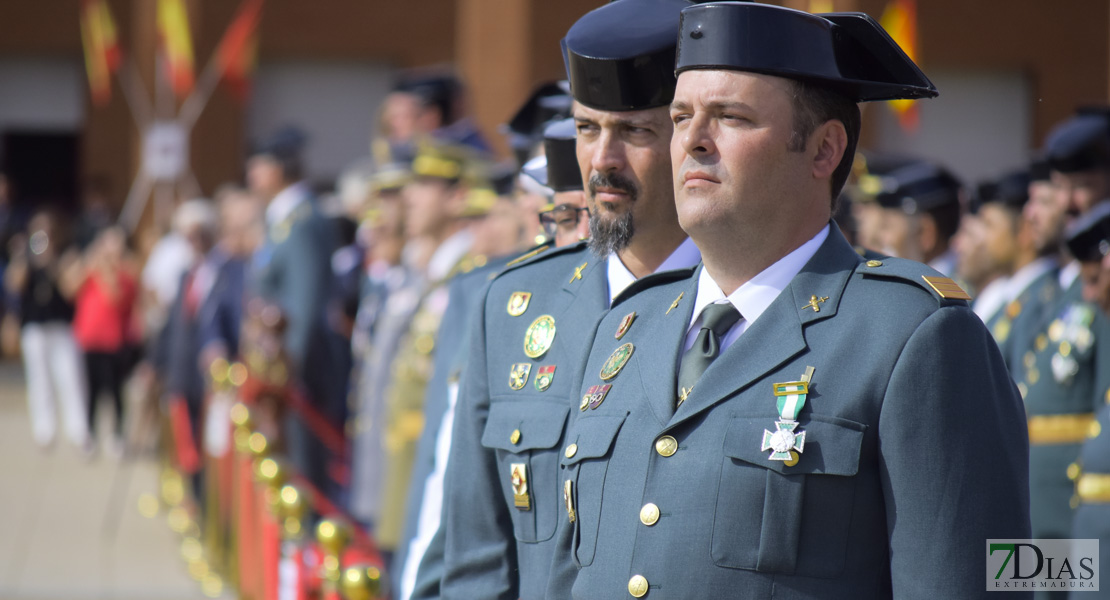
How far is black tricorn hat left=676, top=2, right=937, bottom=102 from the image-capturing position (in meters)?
1.96

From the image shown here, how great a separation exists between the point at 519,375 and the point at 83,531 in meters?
7.57

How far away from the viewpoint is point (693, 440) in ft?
6.35

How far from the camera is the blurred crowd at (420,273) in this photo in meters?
4.42

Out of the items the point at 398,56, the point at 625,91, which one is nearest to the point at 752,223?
the point at 625,91

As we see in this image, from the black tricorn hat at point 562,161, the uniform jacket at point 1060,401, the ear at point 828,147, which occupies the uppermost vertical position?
the ear at point 828,147

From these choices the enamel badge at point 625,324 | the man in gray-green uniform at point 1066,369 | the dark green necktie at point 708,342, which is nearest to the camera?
the dark green necktie at point 708,342

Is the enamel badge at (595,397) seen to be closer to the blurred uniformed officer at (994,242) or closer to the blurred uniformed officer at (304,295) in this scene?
the blurred uniformed officer at (994,242)

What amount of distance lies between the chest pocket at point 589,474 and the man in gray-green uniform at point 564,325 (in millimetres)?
302

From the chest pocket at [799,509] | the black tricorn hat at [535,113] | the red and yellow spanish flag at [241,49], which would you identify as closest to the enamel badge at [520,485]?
the chest pocket at [799,509]

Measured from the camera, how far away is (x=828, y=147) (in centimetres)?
204

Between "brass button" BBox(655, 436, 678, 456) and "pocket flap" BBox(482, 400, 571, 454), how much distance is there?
0.48m

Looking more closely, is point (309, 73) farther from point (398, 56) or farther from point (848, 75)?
point (848, 75)

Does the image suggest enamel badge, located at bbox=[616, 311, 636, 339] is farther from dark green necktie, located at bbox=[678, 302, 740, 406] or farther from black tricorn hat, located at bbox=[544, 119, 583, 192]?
black tricorn hat, located at bbox=[544, 119, 583, 192]

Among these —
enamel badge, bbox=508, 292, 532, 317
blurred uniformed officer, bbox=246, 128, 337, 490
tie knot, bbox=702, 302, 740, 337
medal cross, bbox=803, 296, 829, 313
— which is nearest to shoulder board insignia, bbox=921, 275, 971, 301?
medal cross, bbox=803, 296, 829, 313
